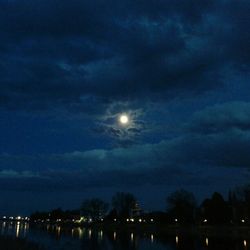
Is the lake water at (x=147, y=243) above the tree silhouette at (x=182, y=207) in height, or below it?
below

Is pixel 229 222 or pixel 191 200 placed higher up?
pixel 191 200

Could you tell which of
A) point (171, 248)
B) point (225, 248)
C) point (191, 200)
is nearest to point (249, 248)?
point (225, 248)

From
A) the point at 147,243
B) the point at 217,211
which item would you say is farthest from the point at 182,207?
the point at 147,243

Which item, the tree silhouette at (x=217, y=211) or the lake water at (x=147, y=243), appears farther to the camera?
the tree silhouette at (x=217, y=211)

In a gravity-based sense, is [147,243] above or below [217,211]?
below

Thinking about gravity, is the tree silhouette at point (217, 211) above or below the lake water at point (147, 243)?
above

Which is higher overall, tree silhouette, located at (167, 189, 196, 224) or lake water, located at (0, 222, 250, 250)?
tree silhouette, located at (167, 189, 196, 224)

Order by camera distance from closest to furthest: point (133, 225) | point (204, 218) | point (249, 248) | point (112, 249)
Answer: point (249, 248), point (112, 249), point (204, 218), point (133, 225)

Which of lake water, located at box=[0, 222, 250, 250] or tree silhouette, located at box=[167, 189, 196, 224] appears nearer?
lake water, located at box=[0, 222, 250, 250]

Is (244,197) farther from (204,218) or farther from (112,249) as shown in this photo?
(112,249)

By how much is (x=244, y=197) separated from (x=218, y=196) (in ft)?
51.4

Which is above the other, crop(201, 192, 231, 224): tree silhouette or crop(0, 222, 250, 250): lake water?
crop(201, 192, 231, 224): tree silhouette

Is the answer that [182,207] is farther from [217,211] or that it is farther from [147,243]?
[147,243]

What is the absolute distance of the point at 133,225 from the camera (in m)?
185
